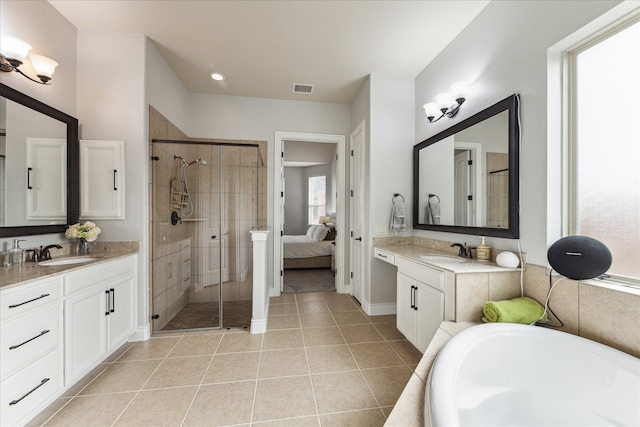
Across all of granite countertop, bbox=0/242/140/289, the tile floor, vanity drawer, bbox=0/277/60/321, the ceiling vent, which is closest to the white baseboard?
the tile floor

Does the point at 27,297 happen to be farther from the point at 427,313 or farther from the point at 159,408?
the point at 427,313

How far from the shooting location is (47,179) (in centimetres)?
201

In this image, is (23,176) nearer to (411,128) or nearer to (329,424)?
(329,424)

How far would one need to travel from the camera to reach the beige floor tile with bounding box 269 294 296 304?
11.3 ft

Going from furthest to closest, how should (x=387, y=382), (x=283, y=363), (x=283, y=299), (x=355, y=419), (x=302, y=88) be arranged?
(x=283, y=299) < (x=302, y=88) < (x=283, y=363) < (x=387, y=382) < (x=355, y=419)

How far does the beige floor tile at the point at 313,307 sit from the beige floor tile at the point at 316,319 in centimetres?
7

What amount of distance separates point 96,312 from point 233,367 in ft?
3.53

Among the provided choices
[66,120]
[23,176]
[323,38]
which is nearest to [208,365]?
[23,176]

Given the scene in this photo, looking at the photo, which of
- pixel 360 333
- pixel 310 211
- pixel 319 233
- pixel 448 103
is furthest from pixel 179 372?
pixel 310 211

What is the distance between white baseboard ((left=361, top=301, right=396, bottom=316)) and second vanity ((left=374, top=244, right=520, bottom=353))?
70 centimetres

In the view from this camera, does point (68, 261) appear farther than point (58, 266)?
Yes

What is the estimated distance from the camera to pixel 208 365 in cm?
202

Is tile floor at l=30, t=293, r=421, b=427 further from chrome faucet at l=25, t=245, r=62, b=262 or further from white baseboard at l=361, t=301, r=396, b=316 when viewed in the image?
chrome faucet at l=25, t=245, r=62, b=262

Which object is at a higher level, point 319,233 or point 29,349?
point 319,233
